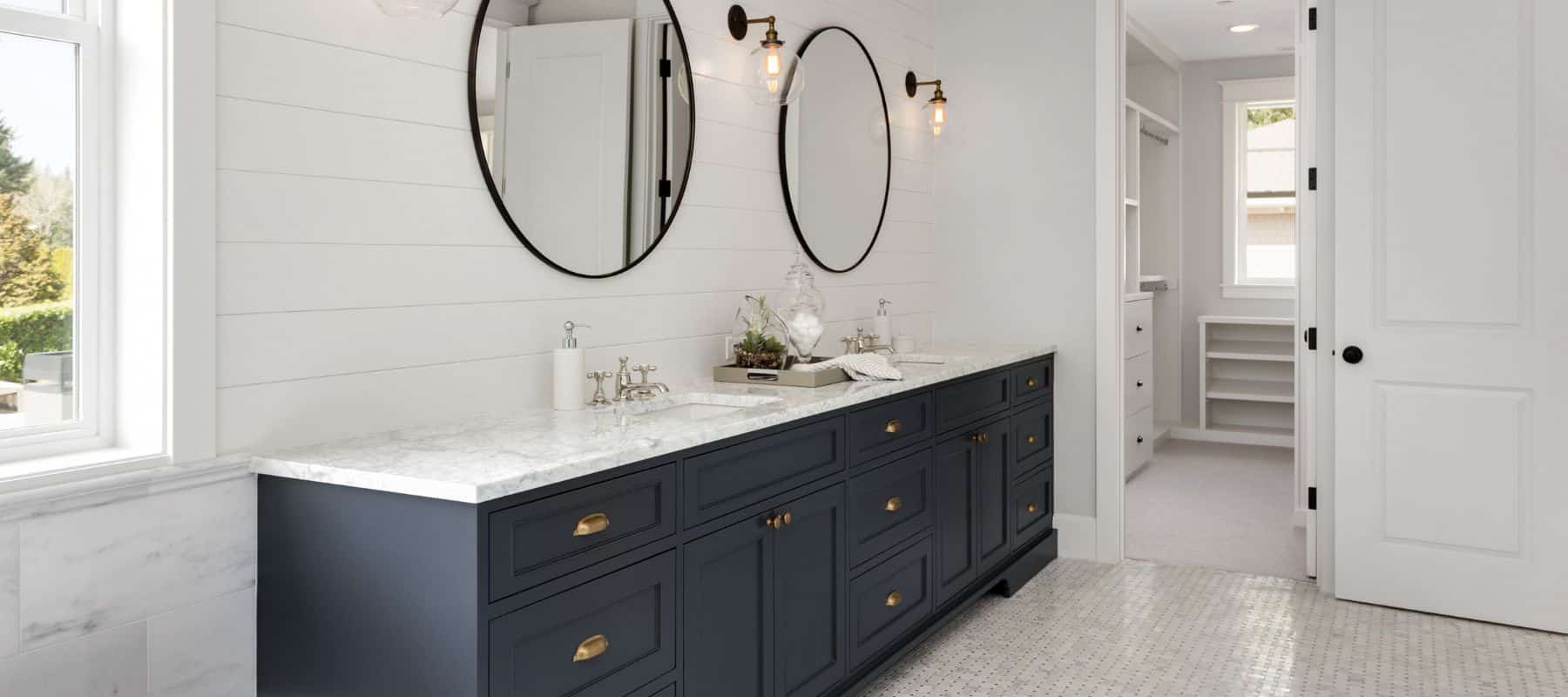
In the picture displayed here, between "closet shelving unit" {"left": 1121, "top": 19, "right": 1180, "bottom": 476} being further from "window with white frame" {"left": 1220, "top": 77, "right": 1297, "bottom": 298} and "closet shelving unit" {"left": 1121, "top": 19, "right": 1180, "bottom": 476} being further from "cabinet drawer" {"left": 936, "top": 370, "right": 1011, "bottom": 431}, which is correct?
"cabinet drawer" {"left": 936, "top": 370, "right": 1011, "bottom": 431}

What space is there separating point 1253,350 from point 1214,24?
210 cm

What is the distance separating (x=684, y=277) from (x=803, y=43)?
41.1 inches

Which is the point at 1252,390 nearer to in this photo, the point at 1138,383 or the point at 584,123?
the point at 1138,383

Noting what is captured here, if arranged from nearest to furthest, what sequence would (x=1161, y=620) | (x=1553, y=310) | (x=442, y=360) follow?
(x=442, y=360) < (x=1553, y=310) < (x=1161, y=620)

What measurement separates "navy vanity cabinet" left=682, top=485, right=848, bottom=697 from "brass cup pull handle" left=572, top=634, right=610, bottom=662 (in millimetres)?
236

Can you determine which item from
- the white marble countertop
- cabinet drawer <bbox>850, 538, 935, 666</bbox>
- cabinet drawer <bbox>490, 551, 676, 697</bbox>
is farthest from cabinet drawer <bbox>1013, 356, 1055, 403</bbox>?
cabinet drawer <bbox>490, 551, 676, 697</bbox>

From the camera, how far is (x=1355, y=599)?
141 inches

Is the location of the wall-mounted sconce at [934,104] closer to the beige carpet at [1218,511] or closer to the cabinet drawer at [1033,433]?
the cabinet drawer at [1033,433]

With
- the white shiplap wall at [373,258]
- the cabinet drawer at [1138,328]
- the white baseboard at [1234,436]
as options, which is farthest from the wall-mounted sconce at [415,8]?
the white baseboard at [1234,436]

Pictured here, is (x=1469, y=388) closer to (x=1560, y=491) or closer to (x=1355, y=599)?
(x=1560, y=491)

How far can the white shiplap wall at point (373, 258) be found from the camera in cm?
180

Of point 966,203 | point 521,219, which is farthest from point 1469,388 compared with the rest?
point 521,219

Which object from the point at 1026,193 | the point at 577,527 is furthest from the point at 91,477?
the point at 1026,193

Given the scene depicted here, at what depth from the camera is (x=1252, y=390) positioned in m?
6.72
